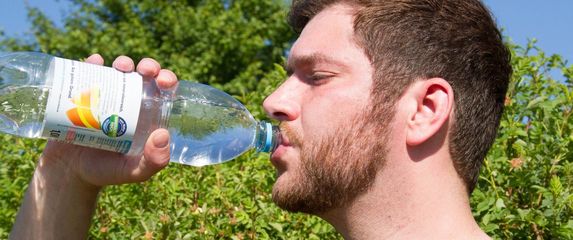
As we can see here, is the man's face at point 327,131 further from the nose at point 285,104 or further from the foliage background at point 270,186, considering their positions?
the foliage background at point 270,186

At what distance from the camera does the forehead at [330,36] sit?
7.30 feet

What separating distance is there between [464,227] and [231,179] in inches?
53.3

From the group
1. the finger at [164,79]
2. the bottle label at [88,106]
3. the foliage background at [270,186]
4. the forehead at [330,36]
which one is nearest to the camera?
the bottle label at [88,106]

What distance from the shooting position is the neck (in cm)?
216

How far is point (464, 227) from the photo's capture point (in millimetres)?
2174

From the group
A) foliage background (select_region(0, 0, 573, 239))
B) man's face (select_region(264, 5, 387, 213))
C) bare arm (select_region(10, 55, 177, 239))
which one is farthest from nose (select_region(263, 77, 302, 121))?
foliage background (select_region(0, 0, 573, 239))

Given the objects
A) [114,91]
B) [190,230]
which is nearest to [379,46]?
[114,91]

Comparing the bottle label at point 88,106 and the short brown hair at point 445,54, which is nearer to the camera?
the bottle label at point 88,106

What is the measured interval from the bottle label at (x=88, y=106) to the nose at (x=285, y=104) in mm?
337

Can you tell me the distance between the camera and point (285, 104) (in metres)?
2.21

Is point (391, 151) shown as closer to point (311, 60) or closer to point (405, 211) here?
point (405, 211)

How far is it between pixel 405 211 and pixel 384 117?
24 cm

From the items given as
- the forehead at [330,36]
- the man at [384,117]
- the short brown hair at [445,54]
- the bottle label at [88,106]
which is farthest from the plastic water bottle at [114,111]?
the short brown hair at [445,54]

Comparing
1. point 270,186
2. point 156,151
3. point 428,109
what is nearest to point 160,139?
point 156,151
